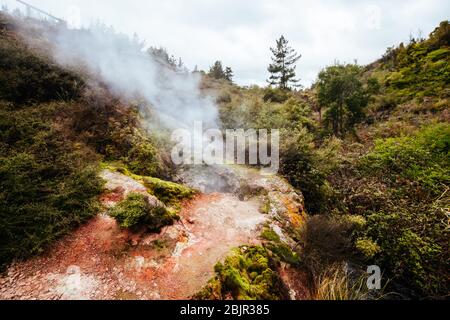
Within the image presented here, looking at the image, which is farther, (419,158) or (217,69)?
(217,69)

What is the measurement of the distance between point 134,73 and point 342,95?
11227 mm

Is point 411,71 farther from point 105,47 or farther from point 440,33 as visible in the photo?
point 105,47

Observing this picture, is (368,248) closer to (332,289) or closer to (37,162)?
(332,289)

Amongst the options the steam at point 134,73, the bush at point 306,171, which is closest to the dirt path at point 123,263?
the bush at point 306,171

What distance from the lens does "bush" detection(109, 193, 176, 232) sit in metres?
4.27

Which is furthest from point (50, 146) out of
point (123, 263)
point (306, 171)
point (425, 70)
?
point (425, 70)

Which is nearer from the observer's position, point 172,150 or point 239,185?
point 239,185

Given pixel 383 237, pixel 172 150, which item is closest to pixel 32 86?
pixel 172 150

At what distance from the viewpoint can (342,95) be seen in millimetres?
12938

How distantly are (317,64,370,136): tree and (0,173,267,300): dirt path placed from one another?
35.4 feet

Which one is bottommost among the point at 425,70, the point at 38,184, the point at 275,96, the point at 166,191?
the point at 166,191

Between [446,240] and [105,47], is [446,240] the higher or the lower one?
the lower one
